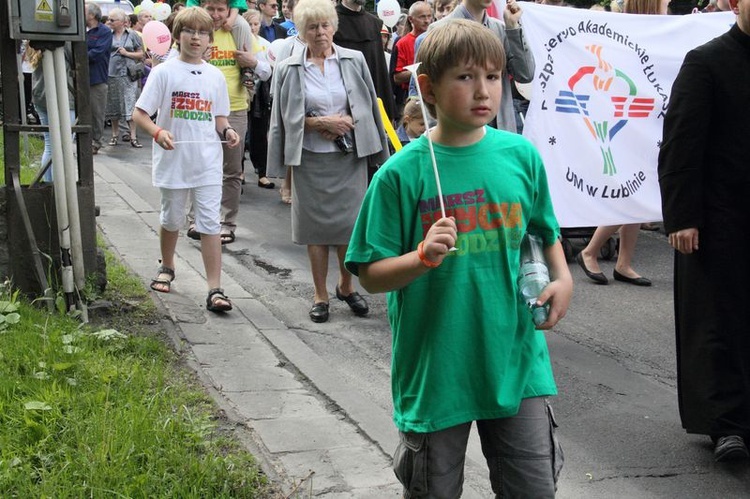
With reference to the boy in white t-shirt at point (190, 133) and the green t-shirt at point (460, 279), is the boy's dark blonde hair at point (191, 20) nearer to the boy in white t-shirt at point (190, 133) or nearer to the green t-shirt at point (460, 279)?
the boy in white t-shirt at point (190, 133)

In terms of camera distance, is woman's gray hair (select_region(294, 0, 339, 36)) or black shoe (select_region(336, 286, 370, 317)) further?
black shoe (select_region(336, 286, 370, 317))

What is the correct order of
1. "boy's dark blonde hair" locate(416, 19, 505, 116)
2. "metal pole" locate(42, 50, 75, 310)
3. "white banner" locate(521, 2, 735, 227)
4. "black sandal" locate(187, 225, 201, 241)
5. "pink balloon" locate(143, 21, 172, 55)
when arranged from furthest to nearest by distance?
"pink balloon" locate(143, 21, 172, 55) → "black sandal" locate(187, 225, 201, 241) → "white banner" locate(521, 2, 735, 227) → "metal pole" locate(42, 50, 75, 310) → "boy's dark blonde hair" locate(416, 19, 505, 116)

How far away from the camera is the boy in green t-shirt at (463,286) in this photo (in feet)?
9.89

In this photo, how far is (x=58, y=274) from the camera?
6176mm

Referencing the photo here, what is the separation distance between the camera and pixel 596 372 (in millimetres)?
5891

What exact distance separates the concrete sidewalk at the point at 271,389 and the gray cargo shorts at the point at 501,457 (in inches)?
33.1

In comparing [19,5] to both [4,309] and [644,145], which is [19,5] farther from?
[644,145]

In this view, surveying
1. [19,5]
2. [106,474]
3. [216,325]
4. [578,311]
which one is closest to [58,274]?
[216,325]

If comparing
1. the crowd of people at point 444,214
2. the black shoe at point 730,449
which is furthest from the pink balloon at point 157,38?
the black shoe at point 730,449

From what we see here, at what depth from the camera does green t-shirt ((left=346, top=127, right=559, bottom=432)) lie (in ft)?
9.94

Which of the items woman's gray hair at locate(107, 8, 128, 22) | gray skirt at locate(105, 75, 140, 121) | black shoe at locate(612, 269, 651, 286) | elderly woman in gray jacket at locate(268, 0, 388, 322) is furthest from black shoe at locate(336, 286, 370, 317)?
woman's gray hair at locate(107, 8, 128, 22)

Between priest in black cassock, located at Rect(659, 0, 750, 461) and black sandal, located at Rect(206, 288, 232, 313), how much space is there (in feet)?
9.60

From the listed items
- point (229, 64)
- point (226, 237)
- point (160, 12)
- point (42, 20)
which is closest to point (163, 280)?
point (42, 20)

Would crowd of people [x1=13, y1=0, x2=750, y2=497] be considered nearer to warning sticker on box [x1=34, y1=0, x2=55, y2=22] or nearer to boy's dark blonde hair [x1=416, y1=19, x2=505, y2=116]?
boy's dark blonde hair [x1=416, y1=19, x2=505, y2=116]
